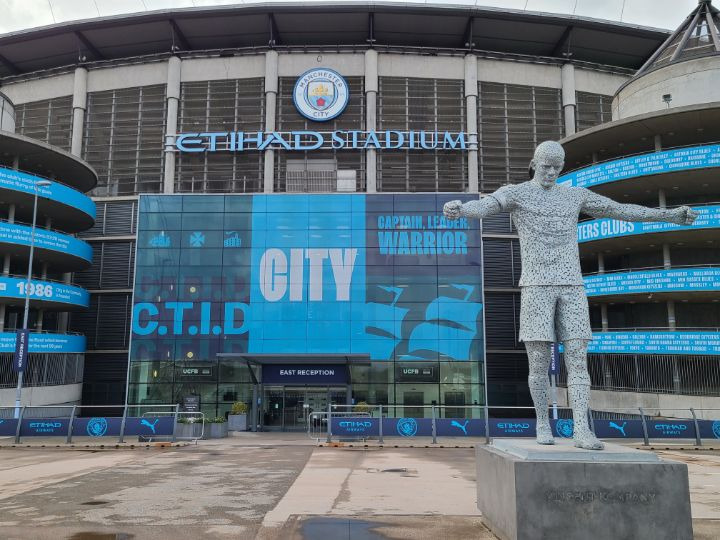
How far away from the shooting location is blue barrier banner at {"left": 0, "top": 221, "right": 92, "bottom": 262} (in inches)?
1314

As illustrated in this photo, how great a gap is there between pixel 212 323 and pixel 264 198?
804cm

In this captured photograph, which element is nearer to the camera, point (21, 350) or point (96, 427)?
point (96, 427)

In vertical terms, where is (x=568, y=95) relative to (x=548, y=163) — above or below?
above

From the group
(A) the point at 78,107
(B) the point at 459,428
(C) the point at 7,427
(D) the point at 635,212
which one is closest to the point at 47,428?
(C) the point at 7,427

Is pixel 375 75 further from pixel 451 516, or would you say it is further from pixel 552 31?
pixel 451 516

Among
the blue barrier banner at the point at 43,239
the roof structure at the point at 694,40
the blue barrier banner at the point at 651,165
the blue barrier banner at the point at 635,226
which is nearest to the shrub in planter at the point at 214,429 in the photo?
the blue barrier banner at the point at 43,239

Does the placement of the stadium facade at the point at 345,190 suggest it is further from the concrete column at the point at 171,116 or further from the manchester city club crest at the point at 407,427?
the manchester city club crest at the point at 407,427

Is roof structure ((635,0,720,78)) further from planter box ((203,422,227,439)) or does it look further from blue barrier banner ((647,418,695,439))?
planter box ((203,422,227,439))

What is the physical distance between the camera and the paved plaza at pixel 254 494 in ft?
31.3

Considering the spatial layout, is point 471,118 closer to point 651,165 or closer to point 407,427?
point 651,165

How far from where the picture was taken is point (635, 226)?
32.1 metres

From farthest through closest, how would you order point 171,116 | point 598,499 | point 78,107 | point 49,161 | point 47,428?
point 78,107
point 171,116
point 49,161
point 47,428
point 598,499

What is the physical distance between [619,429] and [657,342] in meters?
8.28

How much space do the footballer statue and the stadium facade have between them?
22729 millimetres
